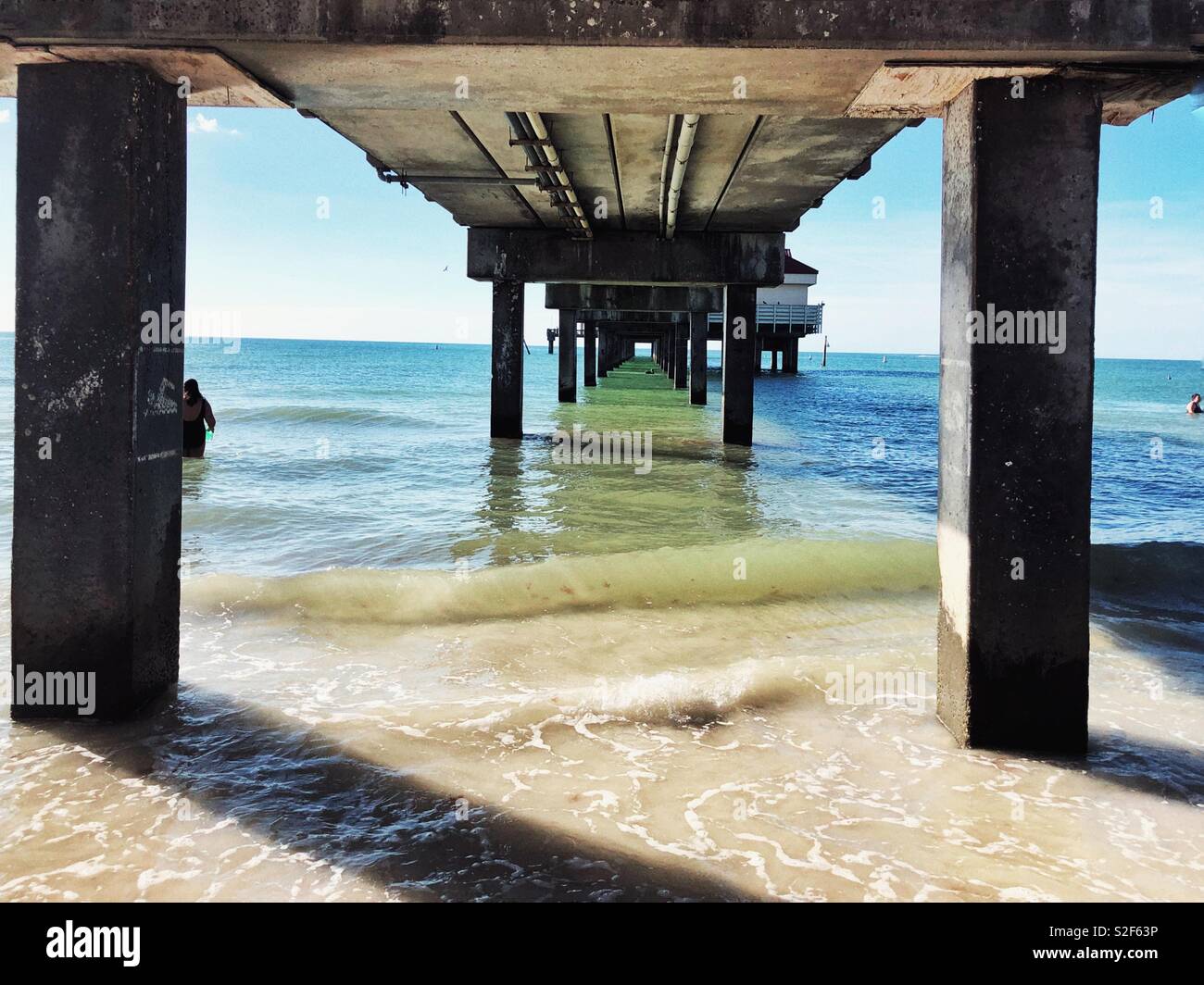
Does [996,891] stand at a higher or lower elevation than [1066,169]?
lower

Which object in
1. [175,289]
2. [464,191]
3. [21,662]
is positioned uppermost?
[464,191]

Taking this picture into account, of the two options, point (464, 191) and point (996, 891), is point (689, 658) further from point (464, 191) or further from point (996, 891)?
point (464, 191)

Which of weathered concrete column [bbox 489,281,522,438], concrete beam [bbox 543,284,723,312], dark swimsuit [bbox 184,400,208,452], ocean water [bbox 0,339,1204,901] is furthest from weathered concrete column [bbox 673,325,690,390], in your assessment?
ocean water [bbox 0,339,1204,901]

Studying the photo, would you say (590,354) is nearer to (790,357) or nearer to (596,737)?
(790,357)

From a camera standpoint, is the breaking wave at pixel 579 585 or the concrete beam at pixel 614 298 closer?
the breaking wave at pixel 579 585

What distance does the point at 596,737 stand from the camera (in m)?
4.74

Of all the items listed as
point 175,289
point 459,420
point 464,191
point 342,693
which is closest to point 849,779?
point 342,693

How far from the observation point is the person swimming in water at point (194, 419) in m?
14.9

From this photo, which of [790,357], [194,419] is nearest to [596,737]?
[194,419]

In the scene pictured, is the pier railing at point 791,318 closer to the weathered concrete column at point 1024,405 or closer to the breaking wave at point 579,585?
the breaking wave at point 579,585

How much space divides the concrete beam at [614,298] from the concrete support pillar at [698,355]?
190 inches

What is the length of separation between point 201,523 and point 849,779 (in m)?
9.36

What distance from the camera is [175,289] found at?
15.9ft

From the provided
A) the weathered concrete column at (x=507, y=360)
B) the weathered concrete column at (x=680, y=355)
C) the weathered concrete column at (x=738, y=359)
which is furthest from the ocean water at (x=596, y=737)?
the weathered concrete column at (x=680, y=355)
